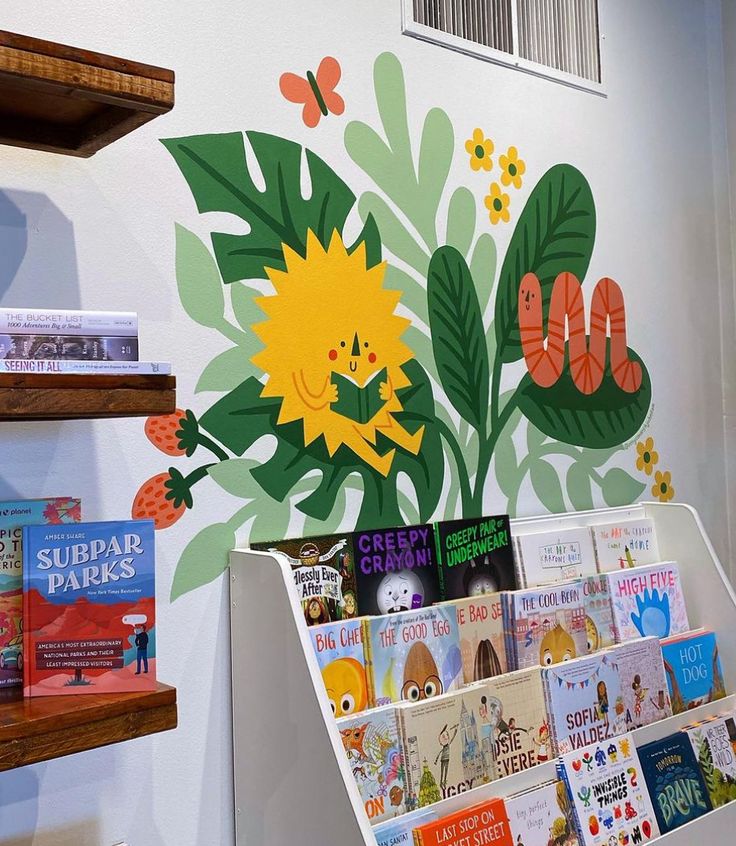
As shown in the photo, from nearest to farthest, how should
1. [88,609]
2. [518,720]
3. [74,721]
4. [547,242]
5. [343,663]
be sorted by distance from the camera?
1. [74,721]
2. [88,609]
3. [343,663]
4. [518,720]
5. [547,242]

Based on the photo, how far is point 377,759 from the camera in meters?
1.45

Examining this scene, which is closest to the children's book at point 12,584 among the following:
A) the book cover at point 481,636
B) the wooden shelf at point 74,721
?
the wooden shelf at point 74,721

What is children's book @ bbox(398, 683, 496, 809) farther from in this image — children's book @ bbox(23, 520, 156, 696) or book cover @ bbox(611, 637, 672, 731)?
children's book @ bbox(23, 520, 156, 696)

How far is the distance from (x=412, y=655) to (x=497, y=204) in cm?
95

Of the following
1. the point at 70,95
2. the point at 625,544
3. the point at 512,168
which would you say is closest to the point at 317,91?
the point at 512,168

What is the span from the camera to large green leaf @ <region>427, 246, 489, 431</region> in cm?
181

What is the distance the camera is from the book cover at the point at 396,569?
5.27ft

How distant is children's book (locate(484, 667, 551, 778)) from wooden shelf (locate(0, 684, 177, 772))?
2.18ft

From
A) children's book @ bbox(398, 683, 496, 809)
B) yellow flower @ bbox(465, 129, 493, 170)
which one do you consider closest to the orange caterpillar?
yellow flower @ bbox(465, 129, 493, 170)

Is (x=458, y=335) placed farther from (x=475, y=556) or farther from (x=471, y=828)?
(x=471, y=828)

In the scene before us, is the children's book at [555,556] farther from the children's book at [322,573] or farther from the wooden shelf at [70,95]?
the wooden shelf at [70,95]

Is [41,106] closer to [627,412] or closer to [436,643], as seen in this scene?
[436,643]

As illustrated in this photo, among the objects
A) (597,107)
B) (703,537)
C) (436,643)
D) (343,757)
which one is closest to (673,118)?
(597,107)

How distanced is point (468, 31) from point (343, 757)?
4.74ft
